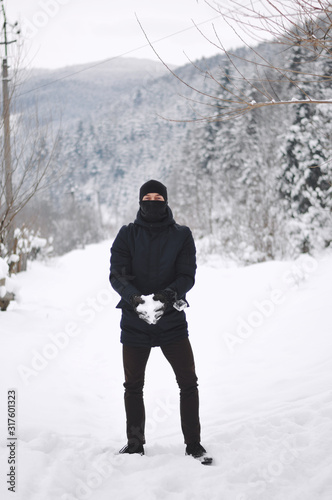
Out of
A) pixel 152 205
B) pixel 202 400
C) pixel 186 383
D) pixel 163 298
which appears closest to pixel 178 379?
pixel 186 383

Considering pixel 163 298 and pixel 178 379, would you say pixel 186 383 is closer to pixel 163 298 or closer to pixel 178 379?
pixel 178 379

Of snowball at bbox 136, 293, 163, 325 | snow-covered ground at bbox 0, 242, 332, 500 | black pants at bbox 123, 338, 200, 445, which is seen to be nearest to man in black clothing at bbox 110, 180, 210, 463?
black pants at bbox 123, 338, 200, 445

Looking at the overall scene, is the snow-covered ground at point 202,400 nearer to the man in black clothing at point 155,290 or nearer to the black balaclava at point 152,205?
the man in black clothing at point 155,290

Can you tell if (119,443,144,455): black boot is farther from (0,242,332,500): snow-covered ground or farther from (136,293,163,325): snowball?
(136,293,163,325): snowball

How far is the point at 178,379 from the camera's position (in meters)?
2.76

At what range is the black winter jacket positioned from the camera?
2691 millimetres

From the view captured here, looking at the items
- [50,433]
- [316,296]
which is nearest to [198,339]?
[316,296]

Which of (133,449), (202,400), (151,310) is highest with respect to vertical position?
(151,310)

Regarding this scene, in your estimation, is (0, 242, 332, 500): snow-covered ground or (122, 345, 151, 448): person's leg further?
(122, 345, 151, 448): person's leg

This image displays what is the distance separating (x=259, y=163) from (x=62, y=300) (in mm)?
18591

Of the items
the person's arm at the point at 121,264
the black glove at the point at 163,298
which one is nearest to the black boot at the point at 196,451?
the black glove at the point at 163,298

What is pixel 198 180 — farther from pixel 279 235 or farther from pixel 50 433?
pixel 50 433

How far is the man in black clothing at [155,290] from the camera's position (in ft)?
8.84

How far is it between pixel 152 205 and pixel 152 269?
17.5 inches
